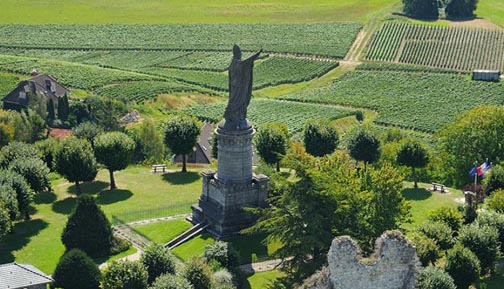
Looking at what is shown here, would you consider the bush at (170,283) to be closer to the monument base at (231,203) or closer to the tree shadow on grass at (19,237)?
the monument base at (231,203)

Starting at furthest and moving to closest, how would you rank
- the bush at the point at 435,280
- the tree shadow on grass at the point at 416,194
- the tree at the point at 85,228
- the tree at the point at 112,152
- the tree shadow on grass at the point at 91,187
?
1. the tree shadow on grass at the point at 91,187
2. the tree at the point at 112,152
3. the tree shadow on grass at the point at 416,194
4. the tree at the point at 85,228
5. the bush at the point at 435,280

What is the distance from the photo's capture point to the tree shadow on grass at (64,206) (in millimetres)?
74875

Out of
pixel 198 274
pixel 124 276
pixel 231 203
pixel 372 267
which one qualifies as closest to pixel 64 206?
pixel 231 203

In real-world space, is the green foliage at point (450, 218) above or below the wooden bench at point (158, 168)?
above

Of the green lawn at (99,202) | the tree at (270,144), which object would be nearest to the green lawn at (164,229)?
the green lawn at (99,202)

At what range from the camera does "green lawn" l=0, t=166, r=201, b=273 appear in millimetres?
66000

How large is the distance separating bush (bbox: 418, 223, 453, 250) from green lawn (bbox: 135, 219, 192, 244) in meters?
19.2

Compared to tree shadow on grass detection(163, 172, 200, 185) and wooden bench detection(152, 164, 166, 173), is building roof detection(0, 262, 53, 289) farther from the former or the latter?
wooden bench detection(152, 164, 166, 173)

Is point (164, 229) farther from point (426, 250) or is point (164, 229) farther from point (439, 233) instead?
point (439, 233)

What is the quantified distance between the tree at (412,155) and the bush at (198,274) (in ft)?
113

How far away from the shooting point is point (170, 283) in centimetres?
5272

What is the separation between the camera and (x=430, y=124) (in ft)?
460

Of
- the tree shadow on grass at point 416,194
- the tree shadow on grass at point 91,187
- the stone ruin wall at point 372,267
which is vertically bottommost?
the tree shadow on grass at point 91,187

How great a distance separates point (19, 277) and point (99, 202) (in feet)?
77.6
